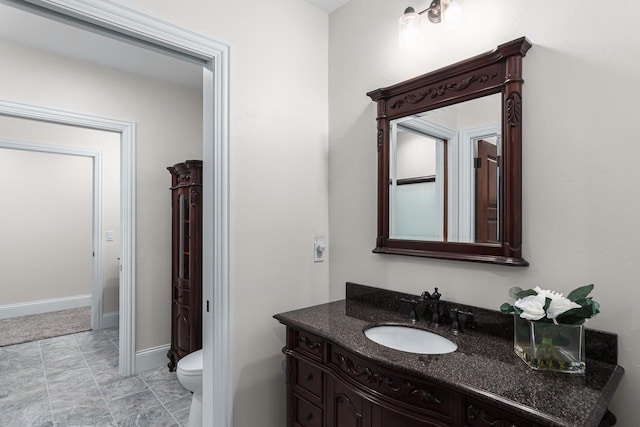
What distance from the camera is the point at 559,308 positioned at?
3.27 feet

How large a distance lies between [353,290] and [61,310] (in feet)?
16.9

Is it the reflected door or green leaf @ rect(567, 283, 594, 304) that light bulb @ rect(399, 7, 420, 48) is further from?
Answer: green leaf @ rect(567, 283, 594, 304)

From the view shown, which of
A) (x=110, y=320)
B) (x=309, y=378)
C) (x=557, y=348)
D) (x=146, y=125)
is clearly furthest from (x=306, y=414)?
(x=110, y=320)

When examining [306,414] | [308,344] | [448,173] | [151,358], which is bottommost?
[151,358]

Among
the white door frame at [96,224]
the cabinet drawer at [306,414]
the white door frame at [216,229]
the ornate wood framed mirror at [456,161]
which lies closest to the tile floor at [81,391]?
the white door frame at [96,224]

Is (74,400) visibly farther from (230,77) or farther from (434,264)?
(434,264)

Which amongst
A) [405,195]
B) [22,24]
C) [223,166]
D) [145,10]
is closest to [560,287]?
[405,195]

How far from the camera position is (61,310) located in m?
5.04

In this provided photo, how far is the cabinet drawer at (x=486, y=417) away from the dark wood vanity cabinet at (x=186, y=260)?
2.30m

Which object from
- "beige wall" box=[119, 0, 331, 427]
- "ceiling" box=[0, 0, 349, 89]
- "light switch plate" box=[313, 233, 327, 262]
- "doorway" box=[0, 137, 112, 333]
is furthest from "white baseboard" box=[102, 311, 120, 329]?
"light switch plate" box=[313, 233, 327, 262]

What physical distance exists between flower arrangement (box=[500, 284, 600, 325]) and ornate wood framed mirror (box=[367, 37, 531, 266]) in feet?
0.89

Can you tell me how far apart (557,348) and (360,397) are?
671 millimetres

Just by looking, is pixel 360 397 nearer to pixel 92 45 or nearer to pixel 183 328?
pixel 183 328

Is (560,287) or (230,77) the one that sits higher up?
(230,77)
